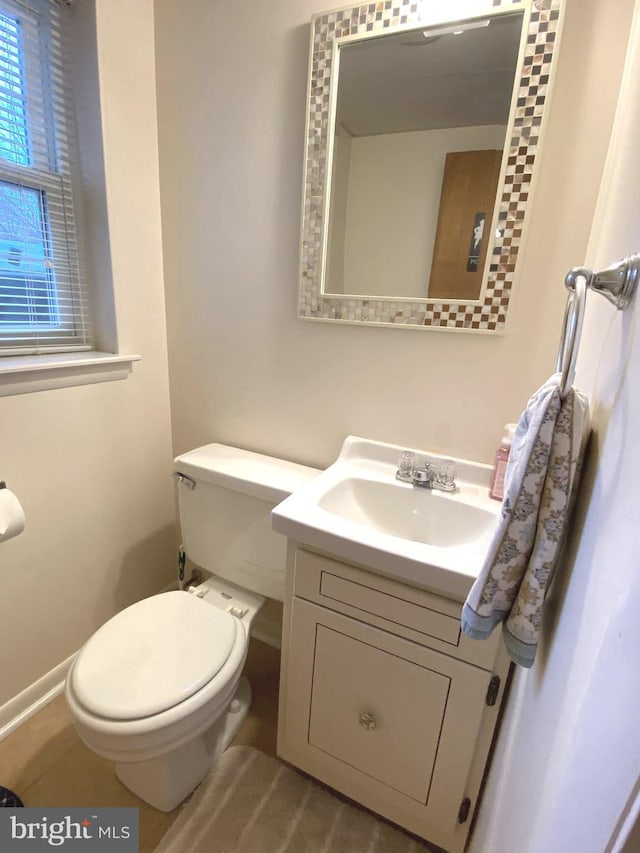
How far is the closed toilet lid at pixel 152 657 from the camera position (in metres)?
0.91

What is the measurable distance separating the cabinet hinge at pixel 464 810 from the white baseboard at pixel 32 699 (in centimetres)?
127

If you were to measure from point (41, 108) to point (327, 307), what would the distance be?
98 cm

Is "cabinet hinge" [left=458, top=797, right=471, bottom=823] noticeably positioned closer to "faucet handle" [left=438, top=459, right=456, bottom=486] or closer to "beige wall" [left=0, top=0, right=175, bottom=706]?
"faucet handle" [left=438, top=459, right=456, bottom=486]

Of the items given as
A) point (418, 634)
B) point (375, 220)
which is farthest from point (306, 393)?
point (418, 634)

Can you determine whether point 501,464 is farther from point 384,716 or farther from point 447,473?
point 384,716

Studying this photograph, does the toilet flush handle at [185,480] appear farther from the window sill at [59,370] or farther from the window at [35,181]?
the window at [35,181]

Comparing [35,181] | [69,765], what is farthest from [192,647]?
[35,181]

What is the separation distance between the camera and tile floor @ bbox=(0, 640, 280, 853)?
109 centimetres

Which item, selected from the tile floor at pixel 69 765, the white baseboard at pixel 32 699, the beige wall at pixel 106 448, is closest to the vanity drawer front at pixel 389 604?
the tile floor at pixel 69 765

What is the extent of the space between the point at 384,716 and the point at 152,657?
0.58 m

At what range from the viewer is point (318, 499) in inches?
40.6

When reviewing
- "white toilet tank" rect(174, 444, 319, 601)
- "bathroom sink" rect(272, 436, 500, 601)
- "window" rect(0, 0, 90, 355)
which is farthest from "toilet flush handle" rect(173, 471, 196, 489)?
"window" rect(0, 0, 90, 355)

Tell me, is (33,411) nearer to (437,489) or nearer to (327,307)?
(327,307)

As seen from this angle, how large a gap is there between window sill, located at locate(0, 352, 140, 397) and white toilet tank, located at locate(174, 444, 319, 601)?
0.37 m
